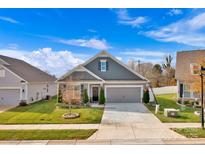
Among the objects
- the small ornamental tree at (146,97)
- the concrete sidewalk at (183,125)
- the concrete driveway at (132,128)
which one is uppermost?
the small ornamental tree at (146,97)

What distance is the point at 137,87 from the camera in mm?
21953

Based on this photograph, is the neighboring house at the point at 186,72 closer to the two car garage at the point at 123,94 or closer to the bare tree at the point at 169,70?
the two car garage at the point at 123,94

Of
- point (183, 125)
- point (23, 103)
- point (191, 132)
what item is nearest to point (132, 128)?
point (191, 132)

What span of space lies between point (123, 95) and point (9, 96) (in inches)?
457

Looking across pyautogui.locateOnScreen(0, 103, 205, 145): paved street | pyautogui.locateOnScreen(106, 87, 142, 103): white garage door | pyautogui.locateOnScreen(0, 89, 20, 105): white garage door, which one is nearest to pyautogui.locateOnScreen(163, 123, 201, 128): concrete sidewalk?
pyautogui.locateOnScreen(0, 103, 205, 145): paved street

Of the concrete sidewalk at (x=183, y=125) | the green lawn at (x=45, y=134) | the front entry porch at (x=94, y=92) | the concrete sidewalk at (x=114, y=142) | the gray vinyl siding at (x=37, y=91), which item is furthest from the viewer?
the gray vinyl siding at (x=37, y=91)

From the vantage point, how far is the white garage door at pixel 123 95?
72.4 feet

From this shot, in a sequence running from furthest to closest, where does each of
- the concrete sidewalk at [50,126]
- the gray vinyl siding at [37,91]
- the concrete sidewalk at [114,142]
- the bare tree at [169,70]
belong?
the bare tree at [169,70], the gray vinyl siding at [37,91], the concrete sidewalk at [50,126], the concrete sidewalk at [114,142]

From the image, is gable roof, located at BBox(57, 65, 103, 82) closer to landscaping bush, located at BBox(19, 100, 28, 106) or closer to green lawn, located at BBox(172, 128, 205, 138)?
landscaping bush, located at BBox(19, 100, 28, 106)

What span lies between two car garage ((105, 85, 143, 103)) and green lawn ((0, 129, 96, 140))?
36.9ft

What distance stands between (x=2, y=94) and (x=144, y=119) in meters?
14.9

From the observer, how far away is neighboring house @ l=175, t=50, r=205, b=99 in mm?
20953

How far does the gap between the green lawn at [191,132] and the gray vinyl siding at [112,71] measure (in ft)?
37.2

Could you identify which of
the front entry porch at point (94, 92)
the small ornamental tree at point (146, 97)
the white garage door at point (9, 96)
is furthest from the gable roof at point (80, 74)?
the small ornamental tree at point (146, 97)
